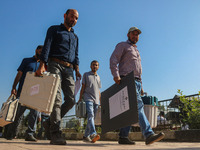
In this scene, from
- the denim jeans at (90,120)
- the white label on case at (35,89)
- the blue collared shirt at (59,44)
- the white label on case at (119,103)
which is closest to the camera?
the white label on case at (35,89)

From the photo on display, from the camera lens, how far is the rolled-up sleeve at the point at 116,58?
12.2ft

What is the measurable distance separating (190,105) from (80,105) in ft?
11.0

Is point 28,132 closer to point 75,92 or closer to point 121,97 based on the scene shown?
point 75,92

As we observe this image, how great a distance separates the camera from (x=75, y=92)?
3.87 metres

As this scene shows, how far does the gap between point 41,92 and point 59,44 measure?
3.28 ft

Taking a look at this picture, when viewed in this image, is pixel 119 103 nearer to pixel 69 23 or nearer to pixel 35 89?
pixel 35 89

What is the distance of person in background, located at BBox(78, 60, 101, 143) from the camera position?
15.7 feet

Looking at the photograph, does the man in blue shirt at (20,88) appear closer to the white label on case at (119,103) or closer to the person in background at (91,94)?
the person in background at (91,94)

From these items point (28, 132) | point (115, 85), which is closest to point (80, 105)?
point (28, 132)

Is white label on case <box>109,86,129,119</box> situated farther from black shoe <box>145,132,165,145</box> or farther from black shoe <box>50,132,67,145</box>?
black shoe <box>50,132,67,145</box>

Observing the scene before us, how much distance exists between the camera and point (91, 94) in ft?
16.9

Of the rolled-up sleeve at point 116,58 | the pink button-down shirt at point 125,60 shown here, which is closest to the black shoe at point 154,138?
the pink button-down shirt at point 125,60

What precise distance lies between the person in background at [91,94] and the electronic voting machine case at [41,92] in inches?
78.4

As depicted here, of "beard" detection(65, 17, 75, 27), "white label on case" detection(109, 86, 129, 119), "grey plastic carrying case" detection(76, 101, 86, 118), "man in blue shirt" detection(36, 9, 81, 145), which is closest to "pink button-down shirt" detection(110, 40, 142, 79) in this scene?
"white label on case" detection(109, 86, 129, 119)
